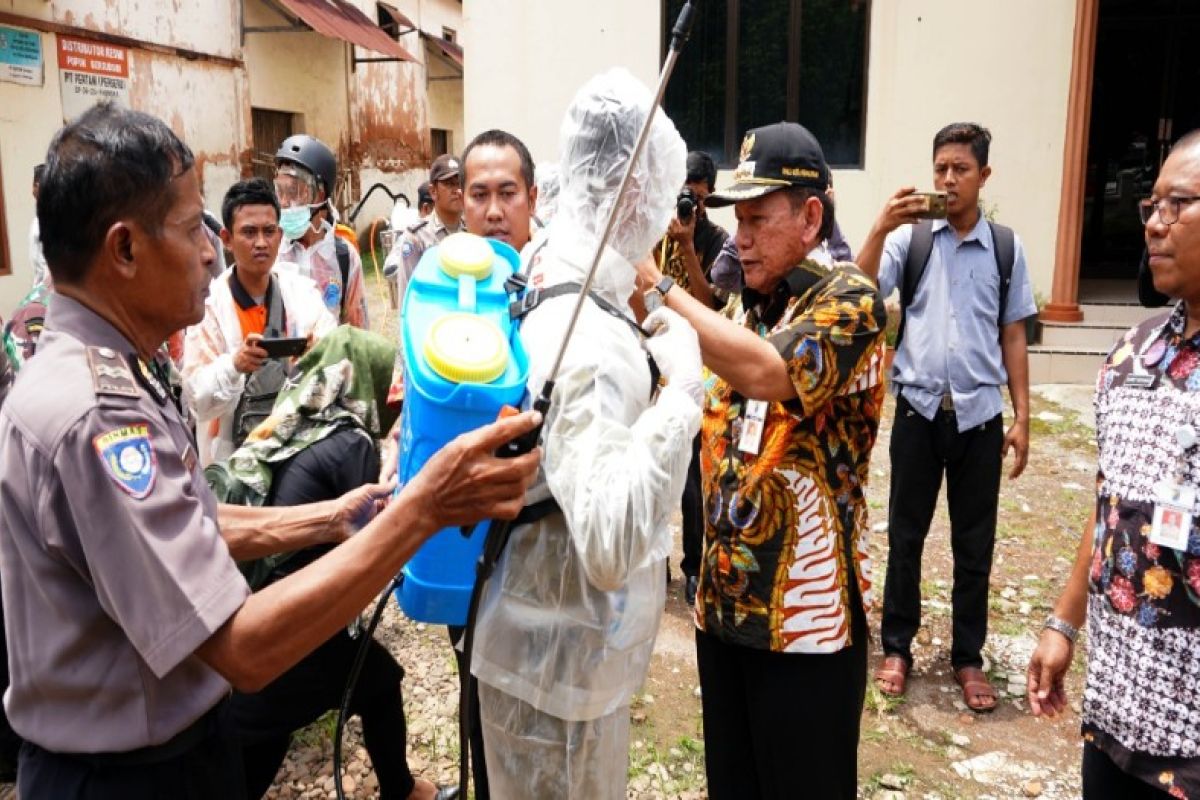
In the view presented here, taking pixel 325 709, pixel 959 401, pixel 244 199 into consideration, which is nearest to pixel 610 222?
pixel 325 709

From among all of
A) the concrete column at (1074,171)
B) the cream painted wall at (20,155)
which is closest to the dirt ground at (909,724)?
the concrete column at (1074,171)

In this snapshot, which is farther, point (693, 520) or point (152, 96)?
point (152, 96)

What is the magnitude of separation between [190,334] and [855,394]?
2.34 meters

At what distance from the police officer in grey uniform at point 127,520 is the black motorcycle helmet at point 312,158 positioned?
3.39 metres

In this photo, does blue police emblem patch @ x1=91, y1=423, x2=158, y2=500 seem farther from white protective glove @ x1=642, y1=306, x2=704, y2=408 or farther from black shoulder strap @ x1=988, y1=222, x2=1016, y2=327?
black shoulder strap @ x1=988, y1=222, x2=1016, y2=327

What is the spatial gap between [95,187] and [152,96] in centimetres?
1234

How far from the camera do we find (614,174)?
1768 mm

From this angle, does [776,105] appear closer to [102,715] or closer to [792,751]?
[792,751]

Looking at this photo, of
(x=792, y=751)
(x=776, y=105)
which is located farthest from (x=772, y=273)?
(x=776, y=105)

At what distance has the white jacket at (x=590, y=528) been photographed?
1.55 metres

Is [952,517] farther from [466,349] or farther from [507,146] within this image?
[466,349]

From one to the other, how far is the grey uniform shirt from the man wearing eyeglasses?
160cm

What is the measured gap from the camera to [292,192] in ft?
15.1

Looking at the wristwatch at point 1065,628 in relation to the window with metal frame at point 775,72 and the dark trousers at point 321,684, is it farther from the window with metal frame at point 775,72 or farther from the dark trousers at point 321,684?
the window with metal frame at point 775,72
